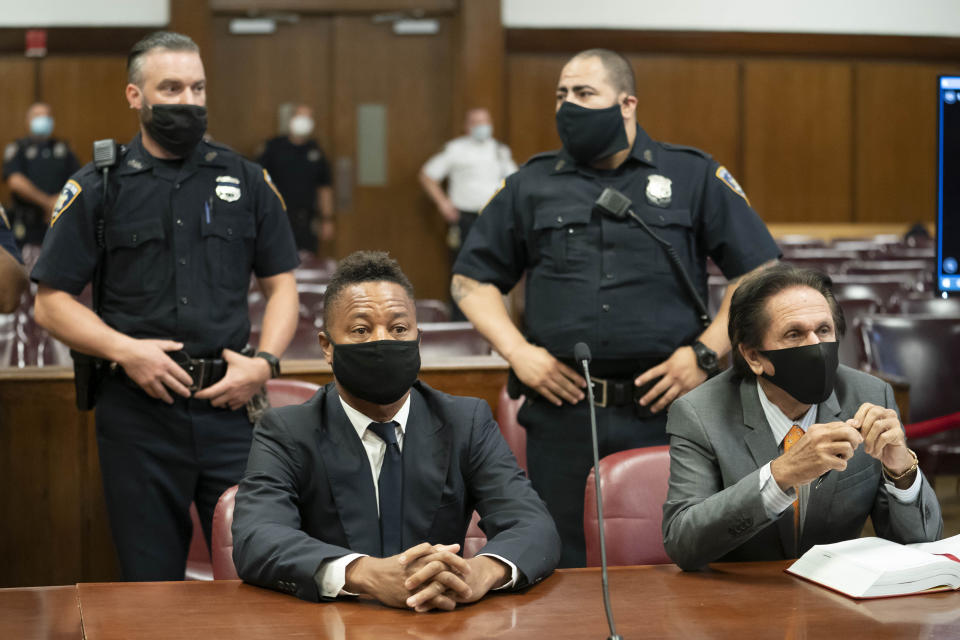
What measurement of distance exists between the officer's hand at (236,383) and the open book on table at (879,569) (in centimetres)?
154

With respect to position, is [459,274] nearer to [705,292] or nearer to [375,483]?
[705,292]

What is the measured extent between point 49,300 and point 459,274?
1.13 m

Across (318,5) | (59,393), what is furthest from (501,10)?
(59,393)

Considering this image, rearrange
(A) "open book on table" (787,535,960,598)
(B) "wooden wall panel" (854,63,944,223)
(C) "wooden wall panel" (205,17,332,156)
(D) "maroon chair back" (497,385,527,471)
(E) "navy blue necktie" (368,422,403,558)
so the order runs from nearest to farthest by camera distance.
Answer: (A) "open book on table" (787,535,960,598)
(E) "navy blue necktie" (368,422,403,558)
(D) "maroon chair back" (497,385,527,471)
(C) "wooden wall panel" (205,17,332,156)
(B) "wooden wall panel" (854,63,944,223)

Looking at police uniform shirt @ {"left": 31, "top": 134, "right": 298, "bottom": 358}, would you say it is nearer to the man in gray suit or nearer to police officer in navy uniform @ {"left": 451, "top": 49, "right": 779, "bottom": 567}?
police officer in navy uniform @ {"left": 451, "top": 49, "right": 779, "bottom": 567}

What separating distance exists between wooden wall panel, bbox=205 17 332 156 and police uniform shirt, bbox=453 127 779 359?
916 cm

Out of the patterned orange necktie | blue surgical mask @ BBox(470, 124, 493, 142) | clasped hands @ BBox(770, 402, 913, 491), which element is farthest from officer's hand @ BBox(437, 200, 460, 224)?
clasped hands @ BBox(770, 402, 913, 491)

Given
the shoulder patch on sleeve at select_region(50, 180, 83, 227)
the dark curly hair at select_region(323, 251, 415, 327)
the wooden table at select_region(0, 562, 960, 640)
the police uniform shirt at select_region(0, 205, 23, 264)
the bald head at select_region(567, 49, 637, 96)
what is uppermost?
the bald head at select_region(567, 49, 637, 96)

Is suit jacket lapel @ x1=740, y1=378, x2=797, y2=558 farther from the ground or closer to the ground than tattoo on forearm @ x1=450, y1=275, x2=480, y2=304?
closer to the ground

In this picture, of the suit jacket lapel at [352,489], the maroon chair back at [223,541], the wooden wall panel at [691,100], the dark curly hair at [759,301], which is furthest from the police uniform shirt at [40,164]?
the dark curly hair at [759,301]

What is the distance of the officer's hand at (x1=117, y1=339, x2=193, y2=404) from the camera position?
298 centimetres

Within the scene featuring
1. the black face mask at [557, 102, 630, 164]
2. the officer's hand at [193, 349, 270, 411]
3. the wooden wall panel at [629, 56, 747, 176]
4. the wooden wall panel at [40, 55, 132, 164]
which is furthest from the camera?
the wooden wall panel at [629, 56, 747, 176]

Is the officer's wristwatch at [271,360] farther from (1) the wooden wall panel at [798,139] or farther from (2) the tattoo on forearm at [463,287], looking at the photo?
(1) the wooden wall panel at [798,139]

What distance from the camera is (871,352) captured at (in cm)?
470
